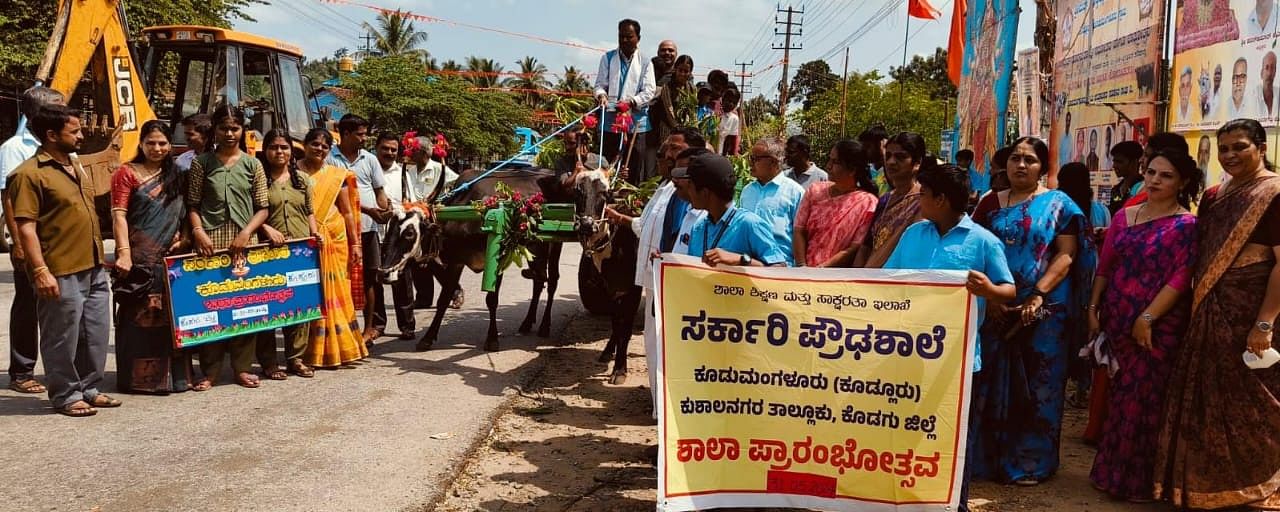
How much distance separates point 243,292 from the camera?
20.1ft

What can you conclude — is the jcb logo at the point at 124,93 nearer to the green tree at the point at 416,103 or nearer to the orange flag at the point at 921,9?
the orange flag at the point at 921,9

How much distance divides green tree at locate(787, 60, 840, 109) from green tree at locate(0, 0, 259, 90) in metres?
45.3

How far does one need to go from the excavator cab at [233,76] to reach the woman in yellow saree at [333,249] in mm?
4886

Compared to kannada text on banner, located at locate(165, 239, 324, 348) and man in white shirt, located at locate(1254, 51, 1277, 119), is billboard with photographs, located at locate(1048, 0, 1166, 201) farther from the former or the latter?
kannada text on banner, located at locate(165, 239, 324, 348)

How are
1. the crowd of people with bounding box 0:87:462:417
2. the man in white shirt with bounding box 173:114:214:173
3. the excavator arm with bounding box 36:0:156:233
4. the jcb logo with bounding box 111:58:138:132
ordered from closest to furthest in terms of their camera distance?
the crowd of people with bounding box 0:87:462:417 < the man in white shirt with bounding box 173:114:214:173 < the excavator arm with bounding box 36:0:156:233 < the jcb logo with bounding box 111:58:138:132

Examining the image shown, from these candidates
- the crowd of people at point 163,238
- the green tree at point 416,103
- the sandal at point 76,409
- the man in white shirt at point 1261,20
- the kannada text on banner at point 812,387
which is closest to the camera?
the kannada text on banner at point 812,387

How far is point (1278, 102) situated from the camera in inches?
221

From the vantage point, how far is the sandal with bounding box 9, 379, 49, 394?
224 inches

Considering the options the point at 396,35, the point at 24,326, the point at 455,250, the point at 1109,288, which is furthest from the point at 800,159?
the point at 396,35

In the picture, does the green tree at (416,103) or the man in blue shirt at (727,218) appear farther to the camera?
the green tree at (416,103)

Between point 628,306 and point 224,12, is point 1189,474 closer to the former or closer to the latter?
point 628,306

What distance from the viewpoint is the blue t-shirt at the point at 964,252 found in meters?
3.59

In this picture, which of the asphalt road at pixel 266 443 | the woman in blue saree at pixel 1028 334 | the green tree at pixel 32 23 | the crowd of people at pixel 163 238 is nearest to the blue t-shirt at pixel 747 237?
the woman in blue saree at pixel 1028 334

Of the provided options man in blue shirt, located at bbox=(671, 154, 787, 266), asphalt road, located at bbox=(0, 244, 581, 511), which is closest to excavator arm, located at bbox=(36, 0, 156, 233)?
asphalt road, located at bbox=(0, 244, 581, 511)
